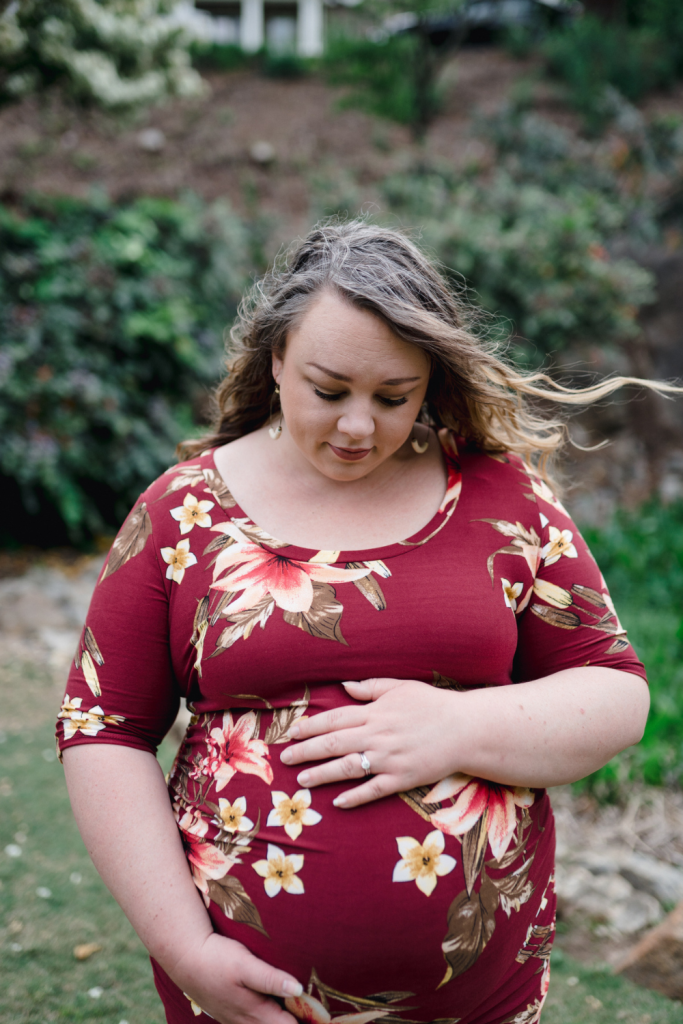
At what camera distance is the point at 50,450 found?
15.6 ft

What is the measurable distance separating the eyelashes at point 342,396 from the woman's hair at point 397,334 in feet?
0.37

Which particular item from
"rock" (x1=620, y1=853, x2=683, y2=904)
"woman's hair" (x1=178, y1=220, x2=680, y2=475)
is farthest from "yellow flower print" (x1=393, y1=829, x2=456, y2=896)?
"rock" (x1=620, y1=853, x2=683, y2=904)

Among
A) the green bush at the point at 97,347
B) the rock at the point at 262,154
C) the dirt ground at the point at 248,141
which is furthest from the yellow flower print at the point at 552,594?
the rock at the point at 262,154

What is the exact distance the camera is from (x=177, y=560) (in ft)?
4.86

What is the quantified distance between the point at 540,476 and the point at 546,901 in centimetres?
91

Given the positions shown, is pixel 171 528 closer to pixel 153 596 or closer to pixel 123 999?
pixel 153 596

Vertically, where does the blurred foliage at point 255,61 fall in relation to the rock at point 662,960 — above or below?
above

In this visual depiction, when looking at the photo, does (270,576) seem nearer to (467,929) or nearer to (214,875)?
(214,875)

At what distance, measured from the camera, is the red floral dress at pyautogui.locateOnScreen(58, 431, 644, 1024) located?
4.36 ft

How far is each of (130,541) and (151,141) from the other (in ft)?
34.3

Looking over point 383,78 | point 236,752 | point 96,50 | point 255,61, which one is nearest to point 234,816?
point 236,752

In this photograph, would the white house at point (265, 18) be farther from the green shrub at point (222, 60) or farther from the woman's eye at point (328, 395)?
the woman's eye at point (328, 395)

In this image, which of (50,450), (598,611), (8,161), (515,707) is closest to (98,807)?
(515,707)

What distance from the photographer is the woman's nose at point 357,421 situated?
56.7 inches
